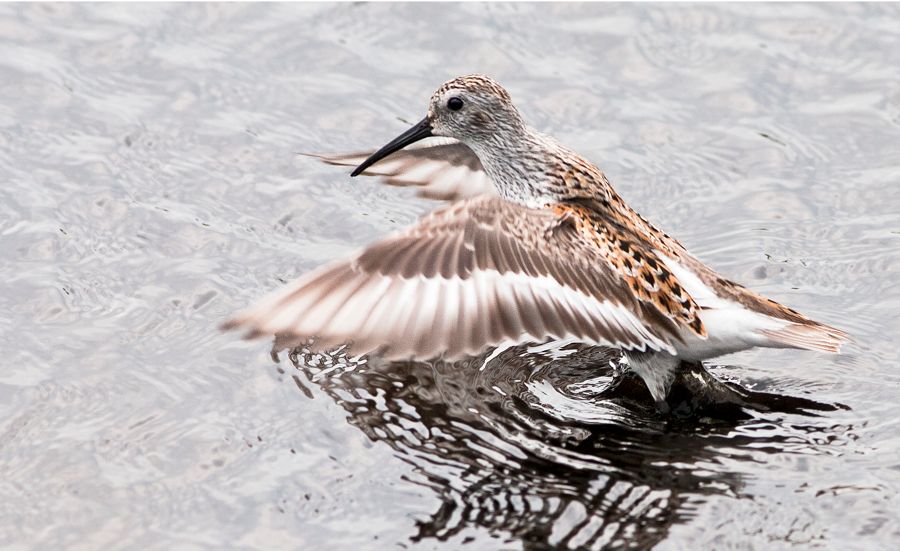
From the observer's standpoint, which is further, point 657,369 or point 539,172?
point 539,172

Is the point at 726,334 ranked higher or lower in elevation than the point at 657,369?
higher

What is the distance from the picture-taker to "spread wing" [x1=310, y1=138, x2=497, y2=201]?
31.2 ft

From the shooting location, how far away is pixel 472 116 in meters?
8.51

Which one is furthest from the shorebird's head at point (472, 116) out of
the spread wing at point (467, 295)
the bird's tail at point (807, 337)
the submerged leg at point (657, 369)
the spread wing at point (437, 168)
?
the bird's tail at point (807, 337)

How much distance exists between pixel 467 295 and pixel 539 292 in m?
0.40

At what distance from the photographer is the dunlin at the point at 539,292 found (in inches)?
271

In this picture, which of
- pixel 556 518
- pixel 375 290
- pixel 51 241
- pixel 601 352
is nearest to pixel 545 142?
pixel 601 352

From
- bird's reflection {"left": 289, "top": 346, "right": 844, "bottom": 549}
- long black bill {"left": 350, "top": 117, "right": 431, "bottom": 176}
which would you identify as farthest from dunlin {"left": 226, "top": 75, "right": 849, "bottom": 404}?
long black bill {"left": 350, "top": 117, "right": 431, "bottom": 176}

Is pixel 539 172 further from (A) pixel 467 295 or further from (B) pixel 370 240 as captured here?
(B) pixel 370 240

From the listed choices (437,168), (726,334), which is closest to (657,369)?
(726,334)

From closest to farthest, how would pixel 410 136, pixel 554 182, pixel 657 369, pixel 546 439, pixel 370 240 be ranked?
1. pixel 546 439
2. pixel 657 369
3. pixel 554 182
4. pixel 410 136
5. pixel 370 240

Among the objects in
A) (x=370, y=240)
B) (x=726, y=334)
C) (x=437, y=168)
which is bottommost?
(x=370, y=240)

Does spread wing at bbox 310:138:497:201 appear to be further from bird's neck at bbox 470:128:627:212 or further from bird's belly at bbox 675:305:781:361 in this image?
bird's belly at bbox 675:305:781:361

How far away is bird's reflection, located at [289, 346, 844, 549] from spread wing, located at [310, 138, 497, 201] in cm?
169
